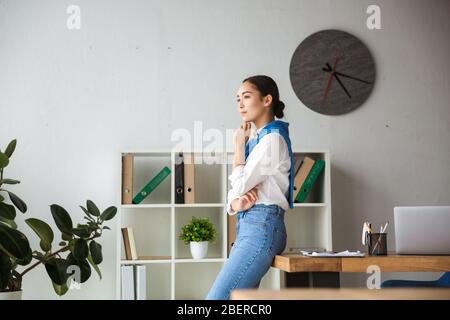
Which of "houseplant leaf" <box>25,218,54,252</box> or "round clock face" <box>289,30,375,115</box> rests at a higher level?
"round clock face" <box>289,30,375,115</box>

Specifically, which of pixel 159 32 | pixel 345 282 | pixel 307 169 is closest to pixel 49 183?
pixel 159 32

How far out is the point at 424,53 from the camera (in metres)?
4.38

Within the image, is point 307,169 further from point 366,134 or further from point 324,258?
point 324,258

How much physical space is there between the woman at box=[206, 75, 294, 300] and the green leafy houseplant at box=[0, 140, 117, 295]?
4.38ft

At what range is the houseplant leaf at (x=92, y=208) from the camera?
365 cm

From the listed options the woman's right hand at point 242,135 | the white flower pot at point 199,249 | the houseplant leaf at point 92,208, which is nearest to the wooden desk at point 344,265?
the woman's right hand at point 242,135

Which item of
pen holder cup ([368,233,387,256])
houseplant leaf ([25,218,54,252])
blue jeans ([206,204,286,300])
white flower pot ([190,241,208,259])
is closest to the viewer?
blue jeans ([206,204,286,300])

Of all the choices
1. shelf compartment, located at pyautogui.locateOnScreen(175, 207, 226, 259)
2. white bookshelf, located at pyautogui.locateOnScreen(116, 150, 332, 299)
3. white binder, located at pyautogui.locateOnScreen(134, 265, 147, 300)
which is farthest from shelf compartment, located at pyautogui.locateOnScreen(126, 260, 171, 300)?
white binder, located at pyautogui.locateOnScreen(134, 265, 147, 300)

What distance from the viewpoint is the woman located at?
79.2 inches

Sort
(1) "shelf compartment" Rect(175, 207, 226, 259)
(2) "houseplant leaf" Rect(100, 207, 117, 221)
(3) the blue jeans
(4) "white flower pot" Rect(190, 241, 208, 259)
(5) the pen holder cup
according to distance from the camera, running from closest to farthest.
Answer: (3) the blue jeans → (5) the pen holder cup → (2) "houseplant leaf" Rect(100, 207, 117, 221) → (4) "white flower pot" Rect(190, 241, 208, 259) → (1) "shelf compartment" Rect(175, 207, 226, 259)

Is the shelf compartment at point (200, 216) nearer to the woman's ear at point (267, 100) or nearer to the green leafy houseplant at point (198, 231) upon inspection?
the green leafy houseplant at point (198, 231)

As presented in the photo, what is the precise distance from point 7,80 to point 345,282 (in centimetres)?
257

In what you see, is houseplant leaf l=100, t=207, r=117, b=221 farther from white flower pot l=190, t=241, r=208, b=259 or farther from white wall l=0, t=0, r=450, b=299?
white flower pot l=190, t=241, r=208, b=259

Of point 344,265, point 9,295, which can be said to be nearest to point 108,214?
point 9,295
